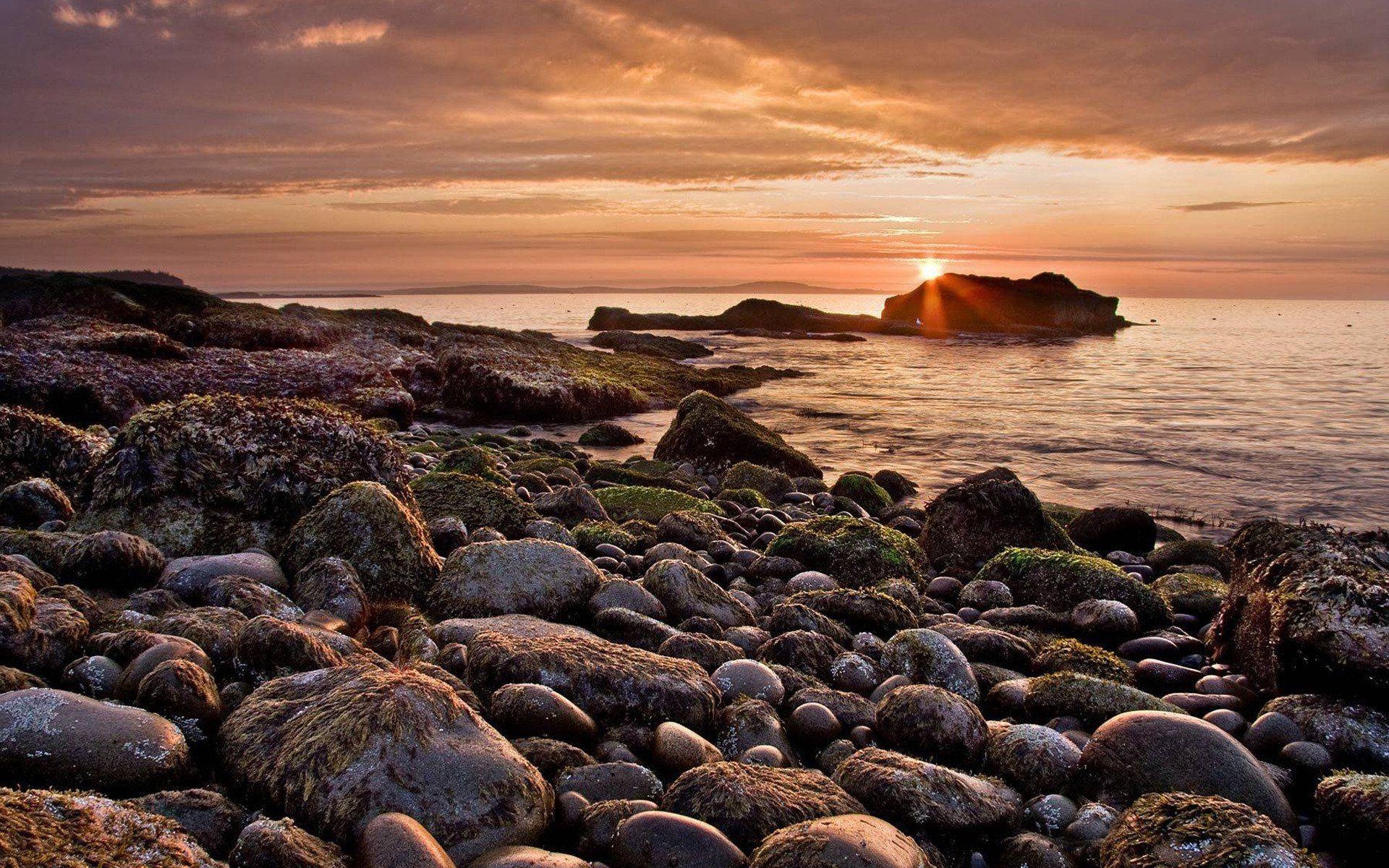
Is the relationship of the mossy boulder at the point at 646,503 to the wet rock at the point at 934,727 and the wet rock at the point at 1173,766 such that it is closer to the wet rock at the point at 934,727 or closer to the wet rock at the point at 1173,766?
the wet rock at the point at 934,727

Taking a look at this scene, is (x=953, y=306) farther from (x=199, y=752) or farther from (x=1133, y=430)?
(x=199, y=752)

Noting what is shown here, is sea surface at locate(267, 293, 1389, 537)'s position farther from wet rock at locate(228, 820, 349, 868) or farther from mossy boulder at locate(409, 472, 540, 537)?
wet rock at locate(228, 820, 349, 868)

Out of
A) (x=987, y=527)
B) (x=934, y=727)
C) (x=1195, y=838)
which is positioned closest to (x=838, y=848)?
(x=1195, y=838)

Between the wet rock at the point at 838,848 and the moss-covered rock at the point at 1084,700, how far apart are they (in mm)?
1912

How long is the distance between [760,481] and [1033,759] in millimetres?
8888

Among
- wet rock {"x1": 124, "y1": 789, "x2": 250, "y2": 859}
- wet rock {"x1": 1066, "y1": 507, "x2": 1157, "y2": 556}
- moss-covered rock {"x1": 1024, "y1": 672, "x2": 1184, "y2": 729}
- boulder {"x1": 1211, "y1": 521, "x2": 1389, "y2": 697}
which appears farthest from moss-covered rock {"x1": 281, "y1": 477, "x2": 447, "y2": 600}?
wet rock {"x1": 1066, "y1": 507, "x2": 1157, "y2": 556}

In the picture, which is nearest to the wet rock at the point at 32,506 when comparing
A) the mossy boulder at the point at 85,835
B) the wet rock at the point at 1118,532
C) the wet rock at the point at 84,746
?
the wet rock at the point at 84,746

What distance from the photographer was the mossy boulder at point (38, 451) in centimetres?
778

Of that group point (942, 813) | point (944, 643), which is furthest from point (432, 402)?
point (942, 813)

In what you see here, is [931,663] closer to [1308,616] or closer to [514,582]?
[1308,616]

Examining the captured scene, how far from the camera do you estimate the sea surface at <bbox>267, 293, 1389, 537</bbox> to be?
14.6m

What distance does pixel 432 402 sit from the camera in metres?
21.9

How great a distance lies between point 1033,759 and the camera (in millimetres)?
3799

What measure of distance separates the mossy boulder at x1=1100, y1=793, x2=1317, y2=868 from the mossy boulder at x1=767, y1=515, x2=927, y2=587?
413 cm
